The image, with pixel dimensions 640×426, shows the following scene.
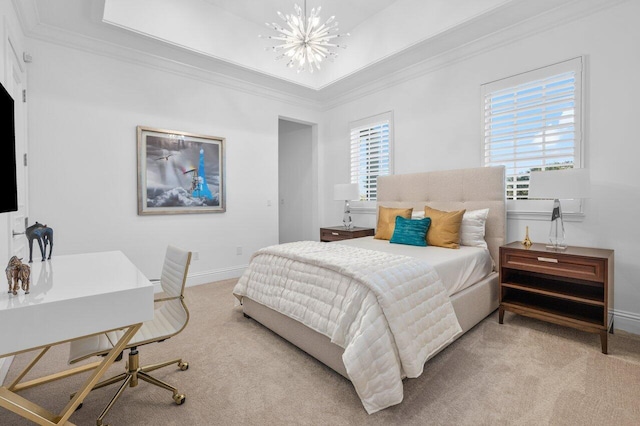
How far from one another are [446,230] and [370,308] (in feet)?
5.47

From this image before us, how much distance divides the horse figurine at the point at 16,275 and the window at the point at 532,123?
3740 millimetres

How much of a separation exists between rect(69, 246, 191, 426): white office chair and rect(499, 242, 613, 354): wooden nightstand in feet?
8.57

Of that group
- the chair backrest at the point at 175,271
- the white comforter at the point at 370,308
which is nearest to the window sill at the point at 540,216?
the white comforter at the point at 370,308

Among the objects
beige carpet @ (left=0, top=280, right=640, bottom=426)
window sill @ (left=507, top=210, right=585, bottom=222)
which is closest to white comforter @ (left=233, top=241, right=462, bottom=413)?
beige carpet @ (left=0, top=280, right=640, bottom=426)

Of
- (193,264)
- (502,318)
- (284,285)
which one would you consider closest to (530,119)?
(502,318)

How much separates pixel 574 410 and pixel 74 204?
4.41m

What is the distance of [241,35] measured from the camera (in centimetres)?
402

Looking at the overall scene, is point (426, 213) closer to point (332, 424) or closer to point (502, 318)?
point (502, 318)

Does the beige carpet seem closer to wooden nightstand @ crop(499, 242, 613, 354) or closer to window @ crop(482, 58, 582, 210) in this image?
wooden nightstand @ crop(499, 242, 613, 354)

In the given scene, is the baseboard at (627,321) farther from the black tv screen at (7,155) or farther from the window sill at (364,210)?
the black tv screen at (7,155)

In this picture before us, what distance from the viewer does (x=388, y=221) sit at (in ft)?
11.8

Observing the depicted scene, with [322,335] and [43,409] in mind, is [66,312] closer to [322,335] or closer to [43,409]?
[43,409]

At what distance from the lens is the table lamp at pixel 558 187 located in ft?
7.81

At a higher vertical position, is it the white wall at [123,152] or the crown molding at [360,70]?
the crown molding at [360,70]
